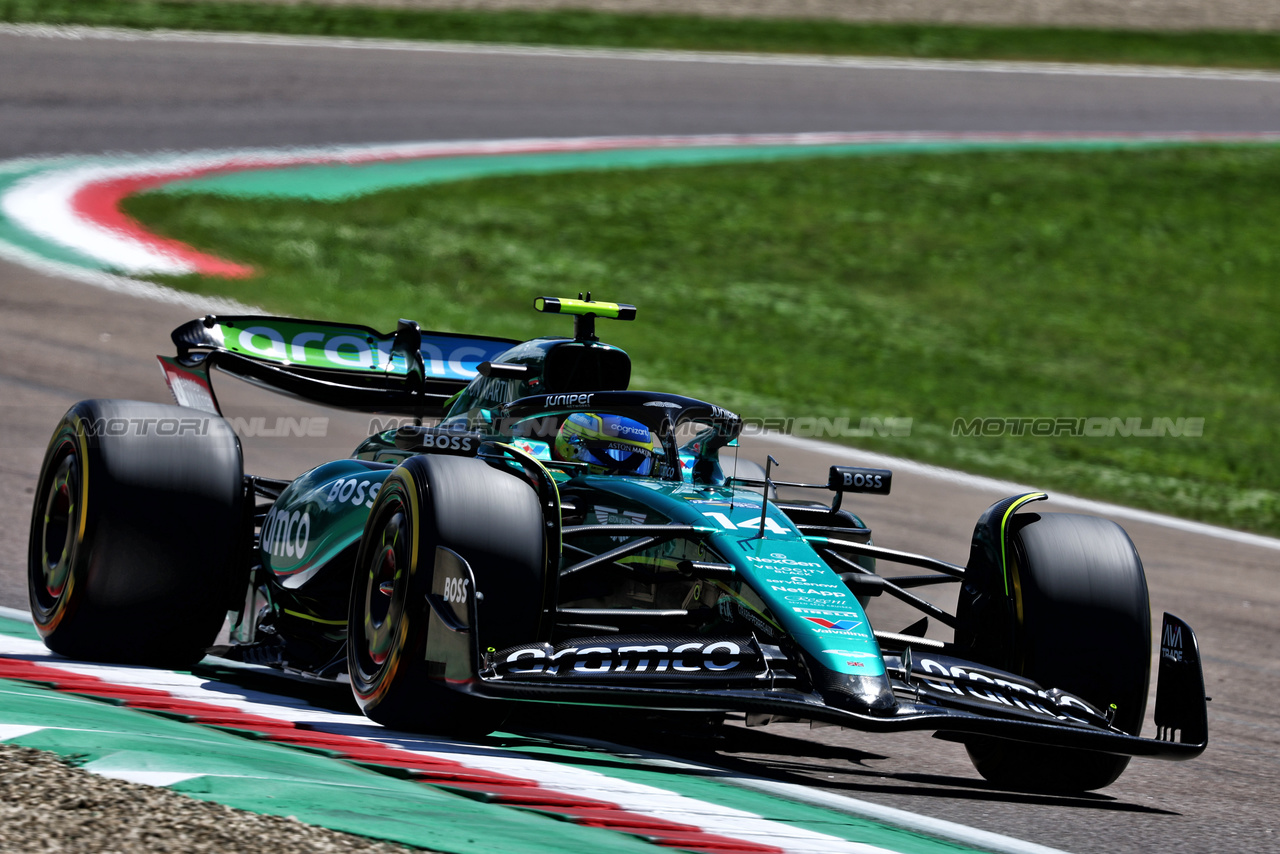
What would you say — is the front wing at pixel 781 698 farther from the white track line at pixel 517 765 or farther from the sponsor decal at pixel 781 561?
the sponsor decal at pixel 781 561

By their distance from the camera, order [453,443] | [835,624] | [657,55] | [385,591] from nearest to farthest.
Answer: [835,624] → [385,591] → [453,443] → [657,55]

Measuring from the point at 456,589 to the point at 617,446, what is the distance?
161 centimetres

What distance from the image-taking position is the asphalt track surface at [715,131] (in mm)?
6039

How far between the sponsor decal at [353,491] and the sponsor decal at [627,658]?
1.52 meters

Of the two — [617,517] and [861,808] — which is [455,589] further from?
[861,808]

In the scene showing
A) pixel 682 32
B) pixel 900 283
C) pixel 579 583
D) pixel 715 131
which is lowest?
pixel 579 583

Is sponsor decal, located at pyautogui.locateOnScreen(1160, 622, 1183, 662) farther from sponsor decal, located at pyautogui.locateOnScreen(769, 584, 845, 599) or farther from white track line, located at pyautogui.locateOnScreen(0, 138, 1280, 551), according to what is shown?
white track line, located at pyautogui.locateOnScreen(0, 138, 1280, 551)

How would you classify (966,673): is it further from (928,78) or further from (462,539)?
(928,78)

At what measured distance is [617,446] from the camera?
679cm

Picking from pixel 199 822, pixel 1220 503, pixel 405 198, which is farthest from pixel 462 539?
pixel 405 198

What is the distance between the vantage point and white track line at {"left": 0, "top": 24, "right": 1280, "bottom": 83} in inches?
915

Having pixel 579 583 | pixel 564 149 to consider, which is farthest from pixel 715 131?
pixel 579 583

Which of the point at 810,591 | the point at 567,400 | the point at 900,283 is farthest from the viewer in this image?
the point at 900,283

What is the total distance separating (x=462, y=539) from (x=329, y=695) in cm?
172
